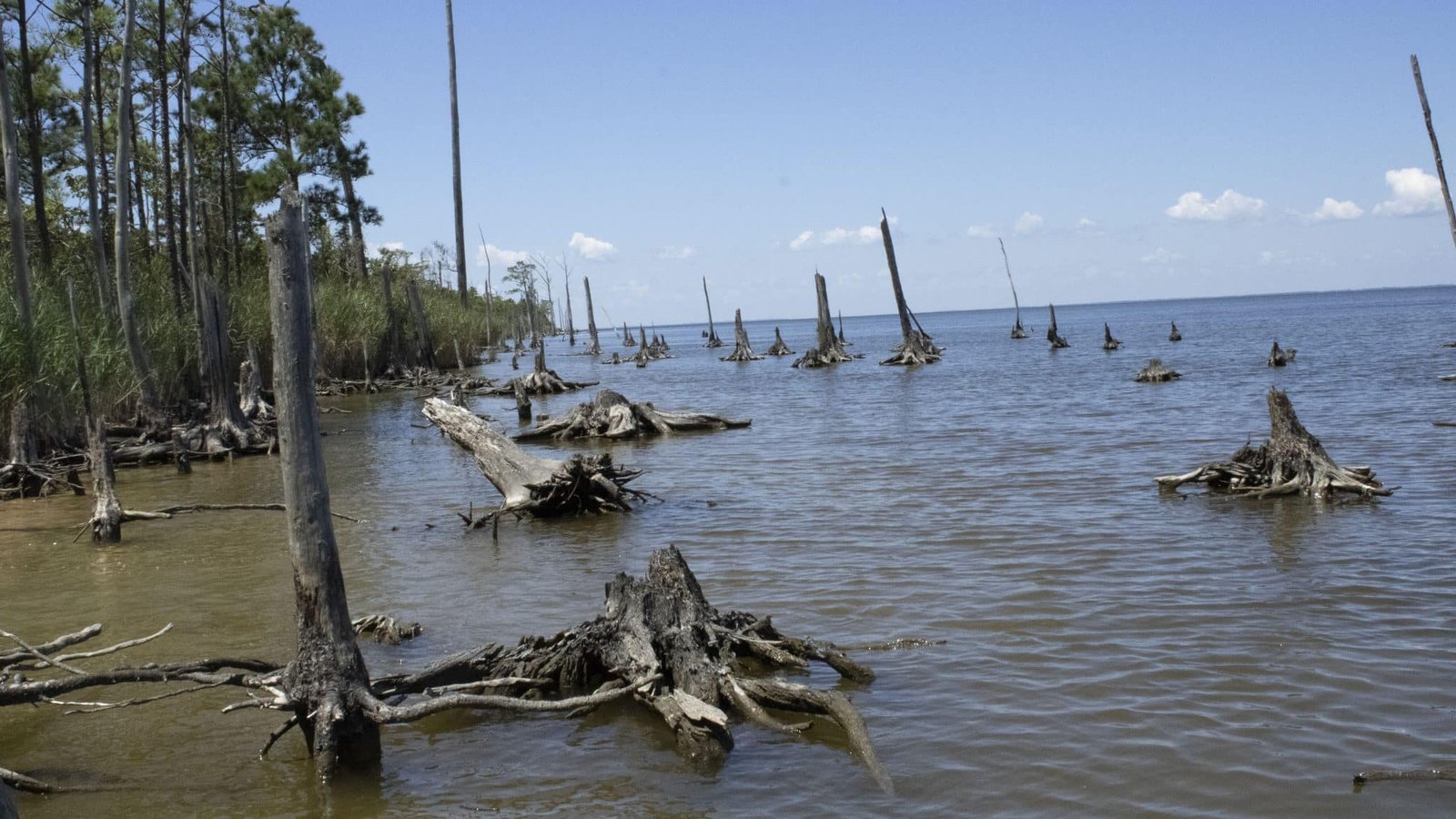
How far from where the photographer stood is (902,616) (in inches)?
263

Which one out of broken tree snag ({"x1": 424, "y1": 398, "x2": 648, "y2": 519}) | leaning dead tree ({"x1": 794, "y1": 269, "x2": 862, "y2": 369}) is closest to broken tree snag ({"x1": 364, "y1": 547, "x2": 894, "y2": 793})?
broken tree snag ({"x1": 424, "y1": 398, "x2": 648, "y2": 519})

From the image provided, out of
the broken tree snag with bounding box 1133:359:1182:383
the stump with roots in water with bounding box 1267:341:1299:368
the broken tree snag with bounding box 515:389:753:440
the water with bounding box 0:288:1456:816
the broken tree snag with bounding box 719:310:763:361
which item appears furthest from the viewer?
the broken tree snag with bounding box 719:310:763:361

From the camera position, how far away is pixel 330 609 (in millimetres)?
4449

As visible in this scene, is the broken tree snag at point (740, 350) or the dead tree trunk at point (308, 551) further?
the broken tree snag at point (740, 350)

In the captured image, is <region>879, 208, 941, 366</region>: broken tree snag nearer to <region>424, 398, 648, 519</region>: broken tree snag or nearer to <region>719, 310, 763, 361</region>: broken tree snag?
<region>719, 310, 763, 361</region>: broken tree snag

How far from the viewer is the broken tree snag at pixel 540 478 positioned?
10.5m

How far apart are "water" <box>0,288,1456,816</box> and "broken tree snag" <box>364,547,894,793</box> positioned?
0.16 m

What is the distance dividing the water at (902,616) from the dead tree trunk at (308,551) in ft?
0.84

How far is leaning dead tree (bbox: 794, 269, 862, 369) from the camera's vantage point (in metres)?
38.5

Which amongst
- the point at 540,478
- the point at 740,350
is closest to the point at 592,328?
the point at 740,350

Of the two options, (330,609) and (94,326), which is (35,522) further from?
(330,609)

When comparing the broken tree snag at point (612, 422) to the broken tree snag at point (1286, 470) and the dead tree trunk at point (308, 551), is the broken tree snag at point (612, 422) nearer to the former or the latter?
the broken tree snag at point (1286, 470)

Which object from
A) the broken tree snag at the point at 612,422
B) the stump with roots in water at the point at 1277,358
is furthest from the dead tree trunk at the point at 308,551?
the stump with roots in water at the point at 1277,358

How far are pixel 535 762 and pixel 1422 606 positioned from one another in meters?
4.87
